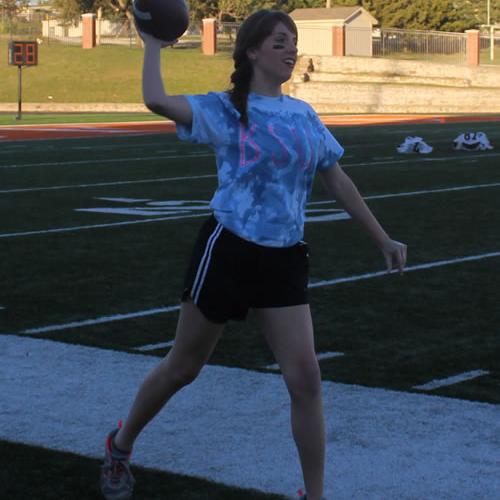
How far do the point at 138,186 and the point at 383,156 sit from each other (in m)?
7.36

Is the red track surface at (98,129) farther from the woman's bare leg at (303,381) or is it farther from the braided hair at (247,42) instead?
the woman's bare leg at (303,381)

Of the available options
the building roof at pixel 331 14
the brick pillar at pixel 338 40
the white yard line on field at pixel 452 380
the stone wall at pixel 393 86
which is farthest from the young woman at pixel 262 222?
the building roof at pixel 331 14

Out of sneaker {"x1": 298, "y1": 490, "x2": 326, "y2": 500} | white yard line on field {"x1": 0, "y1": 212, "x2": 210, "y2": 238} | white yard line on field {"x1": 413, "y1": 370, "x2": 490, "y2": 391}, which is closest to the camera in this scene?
sneaker {"x1": 298, "y1": 490, "x2": 326, "y2": 500}

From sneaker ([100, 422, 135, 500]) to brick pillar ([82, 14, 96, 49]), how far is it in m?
71.7

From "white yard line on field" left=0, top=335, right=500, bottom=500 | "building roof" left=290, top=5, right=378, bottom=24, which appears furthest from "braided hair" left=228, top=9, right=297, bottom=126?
"building roof" left=290, top=5, right=378, bottom=24

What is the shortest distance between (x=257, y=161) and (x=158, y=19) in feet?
1.90

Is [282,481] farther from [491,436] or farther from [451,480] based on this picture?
[491,436]

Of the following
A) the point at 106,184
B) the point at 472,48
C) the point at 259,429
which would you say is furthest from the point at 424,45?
the point at 259,429

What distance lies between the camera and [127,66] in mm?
67688

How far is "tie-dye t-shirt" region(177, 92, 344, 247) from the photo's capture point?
176 inches

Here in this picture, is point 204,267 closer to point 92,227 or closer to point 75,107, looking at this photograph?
point 92,227

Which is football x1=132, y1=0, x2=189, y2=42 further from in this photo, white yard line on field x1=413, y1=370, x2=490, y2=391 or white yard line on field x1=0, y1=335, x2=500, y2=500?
white yard line on field x1=413, y1=370, x2=490, y2=391

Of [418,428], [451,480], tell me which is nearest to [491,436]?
[418,428]

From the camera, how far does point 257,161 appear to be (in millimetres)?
4492
